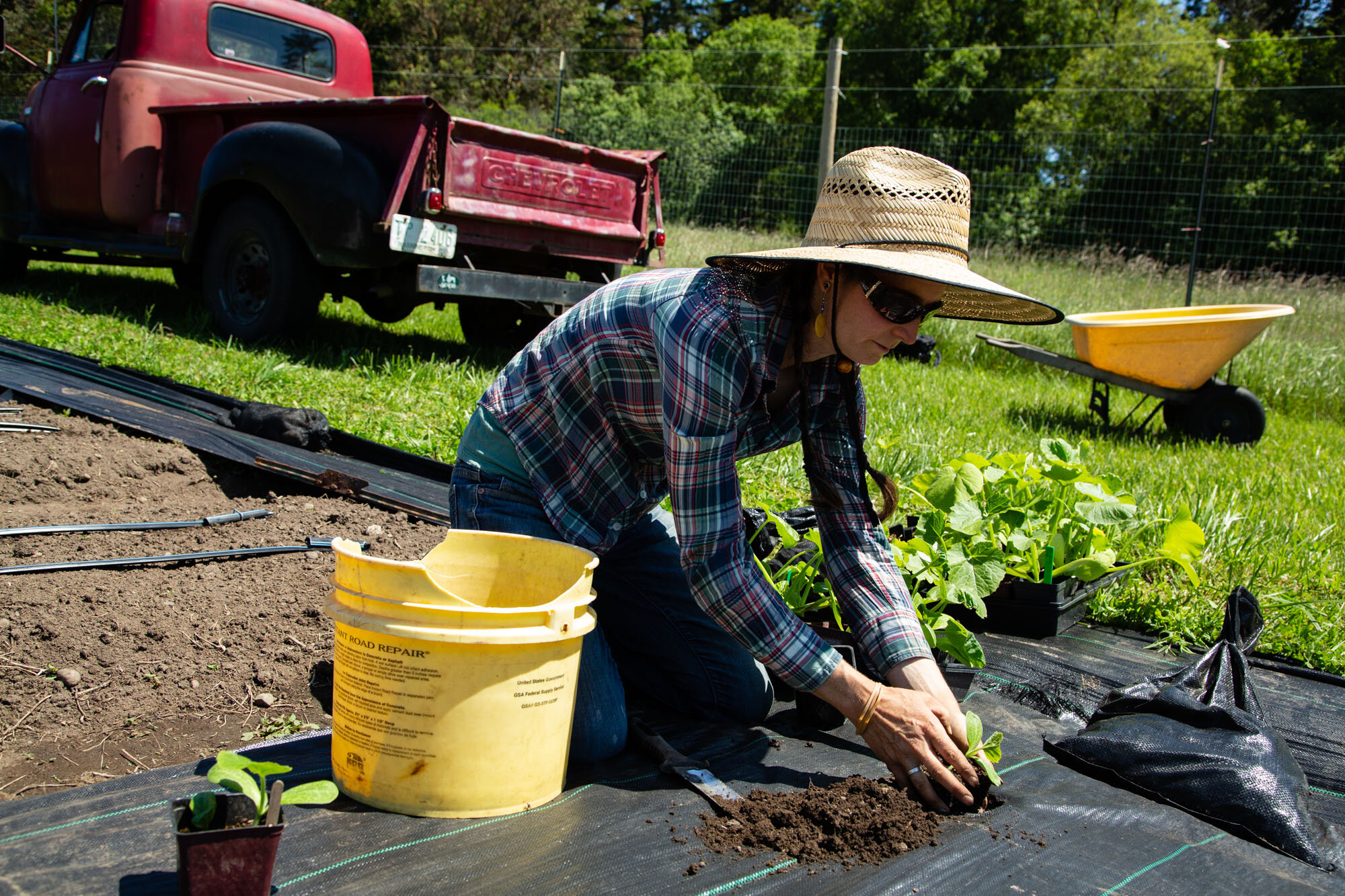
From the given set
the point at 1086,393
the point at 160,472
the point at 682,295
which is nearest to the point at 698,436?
the point at 682,295

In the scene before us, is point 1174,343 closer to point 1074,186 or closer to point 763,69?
point 1074,186

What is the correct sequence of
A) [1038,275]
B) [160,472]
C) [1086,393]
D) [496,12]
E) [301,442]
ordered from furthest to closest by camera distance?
[496,12] → [1038,275] → [1086,393] → [301,442] → [160,472]

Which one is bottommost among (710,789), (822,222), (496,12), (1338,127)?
(710,789)

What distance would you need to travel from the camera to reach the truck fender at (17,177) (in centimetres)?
742

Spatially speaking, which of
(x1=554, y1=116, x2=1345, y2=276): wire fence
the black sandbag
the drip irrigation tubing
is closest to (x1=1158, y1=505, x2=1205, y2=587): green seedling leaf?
the black sandbag

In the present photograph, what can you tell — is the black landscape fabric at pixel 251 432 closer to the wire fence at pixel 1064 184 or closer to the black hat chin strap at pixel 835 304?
the black hat chin strap at pixel 835 304

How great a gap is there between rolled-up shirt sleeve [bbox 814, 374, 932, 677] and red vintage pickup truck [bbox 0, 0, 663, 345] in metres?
3.67

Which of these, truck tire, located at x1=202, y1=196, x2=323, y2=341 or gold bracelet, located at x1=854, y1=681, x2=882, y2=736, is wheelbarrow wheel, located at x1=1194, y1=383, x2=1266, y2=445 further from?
truck tire, located at x1=202, y1=196, x2=323, y2=341

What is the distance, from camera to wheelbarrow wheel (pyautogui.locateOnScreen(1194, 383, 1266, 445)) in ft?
20.5

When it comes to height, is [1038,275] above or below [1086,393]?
above

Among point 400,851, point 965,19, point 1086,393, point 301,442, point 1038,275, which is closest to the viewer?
point 400,851

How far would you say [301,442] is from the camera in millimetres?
4113

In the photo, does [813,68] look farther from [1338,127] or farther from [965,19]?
[1338,127]

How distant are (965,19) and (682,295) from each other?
37.7m
